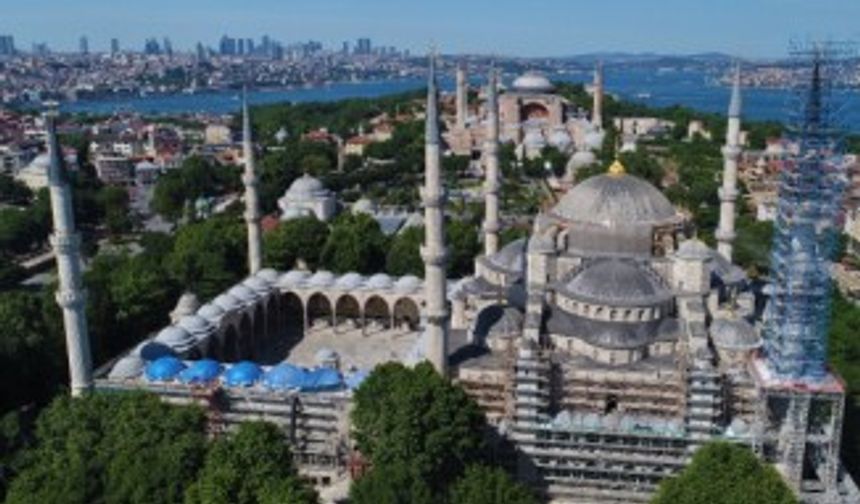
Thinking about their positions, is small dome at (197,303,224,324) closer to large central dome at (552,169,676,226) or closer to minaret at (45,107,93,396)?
minaret at (45,107,93,396)

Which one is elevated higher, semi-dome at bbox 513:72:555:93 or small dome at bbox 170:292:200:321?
semi-dome at bbox 513:72:555:93

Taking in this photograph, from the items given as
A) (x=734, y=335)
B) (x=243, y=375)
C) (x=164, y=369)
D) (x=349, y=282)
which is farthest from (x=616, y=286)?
(x=349, y=282)

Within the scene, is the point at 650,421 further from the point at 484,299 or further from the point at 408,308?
the point at 408,308

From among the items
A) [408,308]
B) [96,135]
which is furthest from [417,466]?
[96,135]

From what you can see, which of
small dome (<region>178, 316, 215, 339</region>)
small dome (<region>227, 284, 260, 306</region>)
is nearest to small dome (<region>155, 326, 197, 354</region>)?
small dome (<region>178, 316, 215, 339</region>)

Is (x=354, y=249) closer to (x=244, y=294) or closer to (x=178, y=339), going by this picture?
(x=244, y=294)

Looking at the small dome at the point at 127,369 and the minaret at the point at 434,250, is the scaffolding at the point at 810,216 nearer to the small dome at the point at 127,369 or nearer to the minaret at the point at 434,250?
the minaret at the point at 434,250
